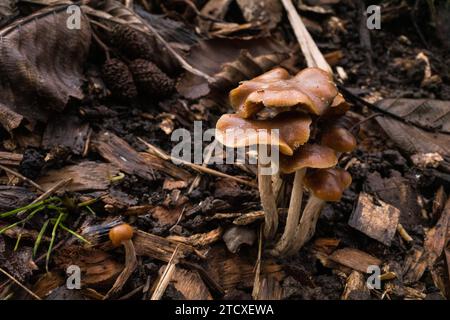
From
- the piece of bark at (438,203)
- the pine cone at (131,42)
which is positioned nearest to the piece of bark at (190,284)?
the piece of bark at (438,203)

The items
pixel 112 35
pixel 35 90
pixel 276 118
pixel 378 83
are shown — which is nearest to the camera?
pixel 276 118

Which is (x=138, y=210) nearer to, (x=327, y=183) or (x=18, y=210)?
(x=18, y=210)

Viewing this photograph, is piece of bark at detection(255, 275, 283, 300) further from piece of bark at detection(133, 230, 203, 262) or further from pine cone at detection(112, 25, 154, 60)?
pine cone at detection(112, 25, 154, 60)

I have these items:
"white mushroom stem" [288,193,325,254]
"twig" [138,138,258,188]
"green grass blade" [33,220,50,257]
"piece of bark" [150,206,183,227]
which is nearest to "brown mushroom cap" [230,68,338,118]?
"white mushroom stem" [288,193,325,254]
